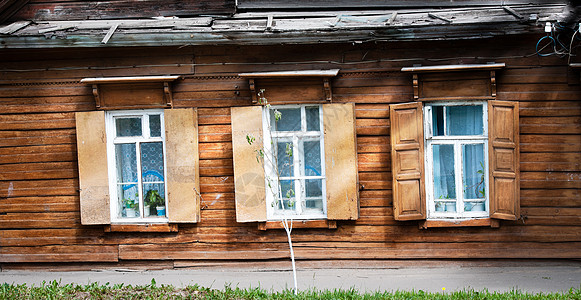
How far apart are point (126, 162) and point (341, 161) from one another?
283cm

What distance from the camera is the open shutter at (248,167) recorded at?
768 centimetres

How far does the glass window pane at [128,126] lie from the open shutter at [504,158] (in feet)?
14.6

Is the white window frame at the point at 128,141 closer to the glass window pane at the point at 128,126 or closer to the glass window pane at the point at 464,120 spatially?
the glass window pane at the point at 128,126

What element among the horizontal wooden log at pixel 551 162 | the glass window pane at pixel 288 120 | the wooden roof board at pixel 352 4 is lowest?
the horizontal wooden log at pixel 551 162

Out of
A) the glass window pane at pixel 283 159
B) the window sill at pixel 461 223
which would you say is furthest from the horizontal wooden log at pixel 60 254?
the window sill at pixel 461 223

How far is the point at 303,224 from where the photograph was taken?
777 cm

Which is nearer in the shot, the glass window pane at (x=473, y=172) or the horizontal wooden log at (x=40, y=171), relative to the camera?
the glass window pane at (x=473, y=172)

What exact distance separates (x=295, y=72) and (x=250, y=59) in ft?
2.15

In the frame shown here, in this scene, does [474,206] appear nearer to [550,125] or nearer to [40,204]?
[550,125]

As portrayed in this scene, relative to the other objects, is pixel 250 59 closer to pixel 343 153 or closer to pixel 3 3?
pixel 343 153

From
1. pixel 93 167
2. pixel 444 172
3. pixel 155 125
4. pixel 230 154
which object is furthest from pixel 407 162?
pixel 93 167

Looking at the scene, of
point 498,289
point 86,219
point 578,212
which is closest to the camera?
→ point 498,289

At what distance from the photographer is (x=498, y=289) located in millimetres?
6898

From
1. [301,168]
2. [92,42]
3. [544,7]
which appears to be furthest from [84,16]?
[544,7]
